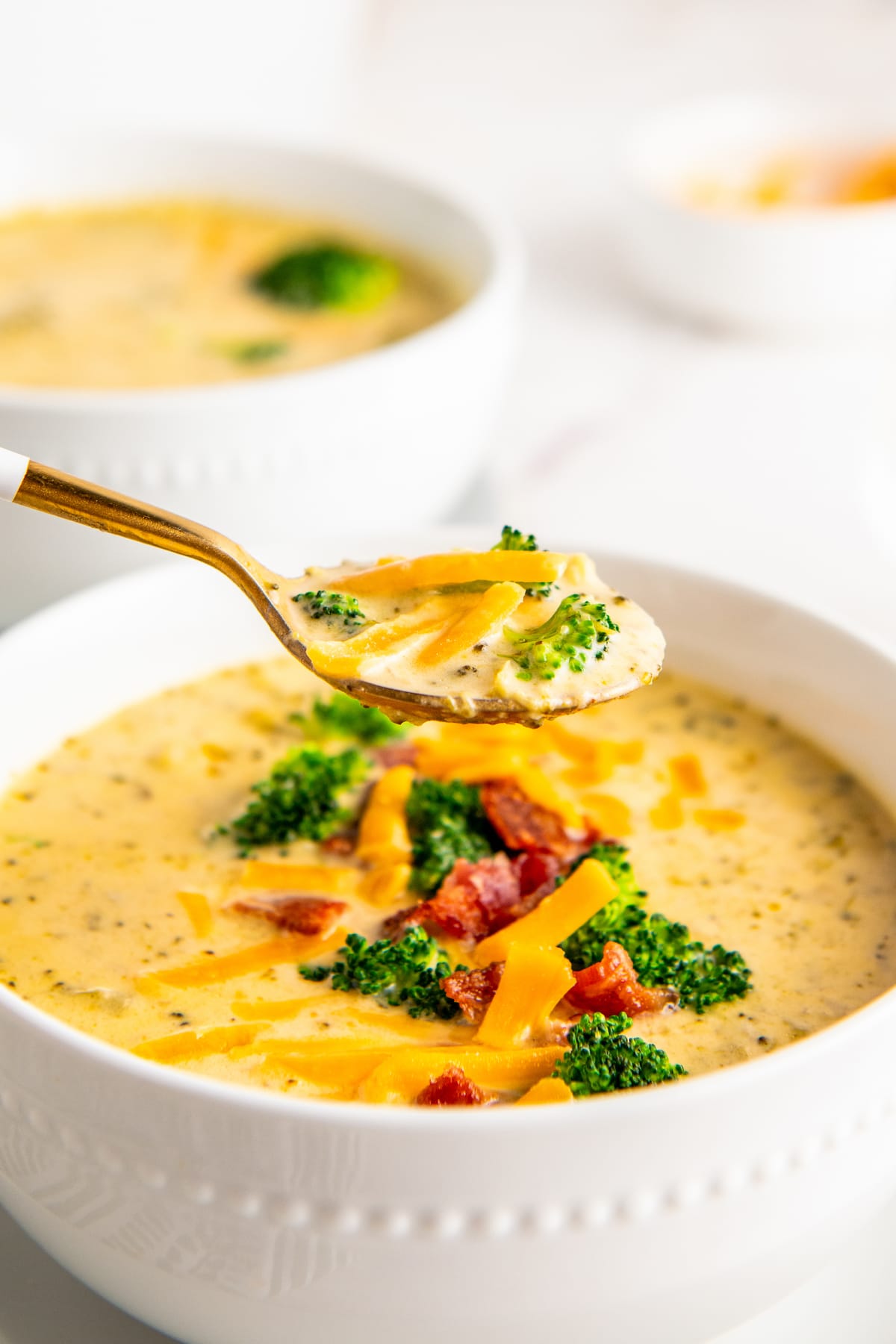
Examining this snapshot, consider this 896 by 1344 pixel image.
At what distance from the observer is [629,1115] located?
128 centimetres

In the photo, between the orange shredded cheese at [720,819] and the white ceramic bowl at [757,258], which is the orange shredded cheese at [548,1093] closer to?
the orange shredded cheese at [720,819]

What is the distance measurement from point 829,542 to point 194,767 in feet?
4.60

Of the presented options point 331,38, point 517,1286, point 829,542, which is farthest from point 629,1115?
point 331,38

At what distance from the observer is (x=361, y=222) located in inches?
140

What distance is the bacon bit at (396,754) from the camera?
2158mm

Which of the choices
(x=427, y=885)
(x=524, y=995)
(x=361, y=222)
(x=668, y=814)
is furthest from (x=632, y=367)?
(x=524, y=995)

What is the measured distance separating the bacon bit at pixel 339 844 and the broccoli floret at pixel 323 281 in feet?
4.90

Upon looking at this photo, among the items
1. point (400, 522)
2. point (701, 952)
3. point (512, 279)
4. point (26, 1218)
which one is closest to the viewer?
point (26, 1218)

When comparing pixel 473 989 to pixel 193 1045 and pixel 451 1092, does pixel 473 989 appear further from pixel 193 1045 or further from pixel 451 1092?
pixel 193 1045

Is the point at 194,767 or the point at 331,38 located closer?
the point at 194,767

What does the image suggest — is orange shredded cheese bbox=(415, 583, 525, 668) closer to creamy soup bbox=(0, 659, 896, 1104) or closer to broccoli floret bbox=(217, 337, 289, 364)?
creamy soup bbox=(0, 659, 896, 1104)

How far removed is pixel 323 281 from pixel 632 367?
83cm

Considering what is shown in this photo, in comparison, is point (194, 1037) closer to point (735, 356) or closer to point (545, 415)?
point (545, 415)

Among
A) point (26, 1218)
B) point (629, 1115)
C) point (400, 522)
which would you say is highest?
point (629, 1115)
